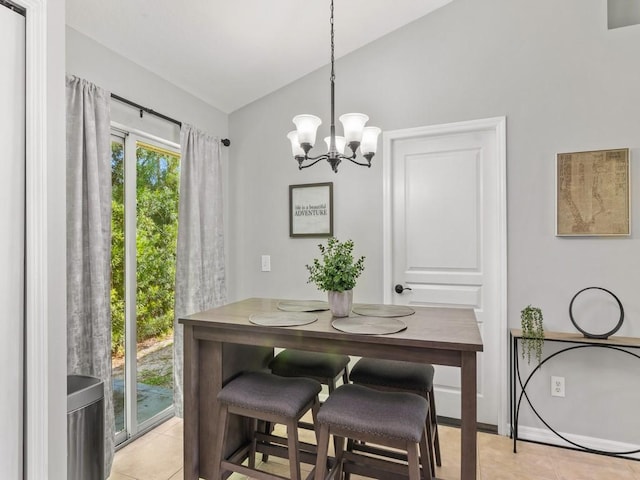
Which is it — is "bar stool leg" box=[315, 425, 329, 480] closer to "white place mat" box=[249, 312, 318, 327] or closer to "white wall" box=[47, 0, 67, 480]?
"white place mat" box=[249, 312, 318, 327]

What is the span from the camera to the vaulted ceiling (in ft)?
6.82

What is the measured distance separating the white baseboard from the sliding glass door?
255 cm

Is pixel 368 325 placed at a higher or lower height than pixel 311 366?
higher

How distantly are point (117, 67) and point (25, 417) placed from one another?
1930mm

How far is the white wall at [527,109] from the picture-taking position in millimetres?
2322

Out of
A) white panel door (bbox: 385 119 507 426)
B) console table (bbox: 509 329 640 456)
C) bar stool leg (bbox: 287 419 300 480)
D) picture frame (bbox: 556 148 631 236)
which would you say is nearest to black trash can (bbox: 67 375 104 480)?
bar stool leg (bbox: 287 419 300 480)

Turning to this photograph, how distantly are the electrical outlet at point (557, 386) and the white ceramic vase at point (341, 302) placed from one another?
5.31 ft

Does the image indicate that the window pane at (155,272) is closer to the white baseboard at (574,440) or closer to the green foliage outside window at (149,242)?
the green foliage outside window at (149,242)

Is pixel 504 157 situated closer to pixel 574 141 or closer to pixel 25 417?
pixel 574 141

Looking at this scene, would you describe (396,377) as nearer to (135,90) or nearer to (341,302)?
(341,302)

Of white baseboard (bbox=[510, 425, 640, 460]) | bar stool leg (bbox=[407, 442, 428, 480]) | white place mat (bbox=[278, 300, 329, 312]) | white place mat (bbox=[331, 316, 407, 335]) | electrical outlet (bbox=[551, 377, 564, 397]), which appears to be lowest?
white baseboard (bbox=[510, 425, 640, 460])

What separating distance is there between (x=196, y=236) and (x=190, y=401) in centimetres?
127

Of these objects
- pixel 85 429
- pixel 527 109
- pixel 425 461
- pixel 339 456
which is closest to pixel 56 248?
pixel 85 429

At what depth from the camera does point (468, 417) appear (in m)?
1.42
